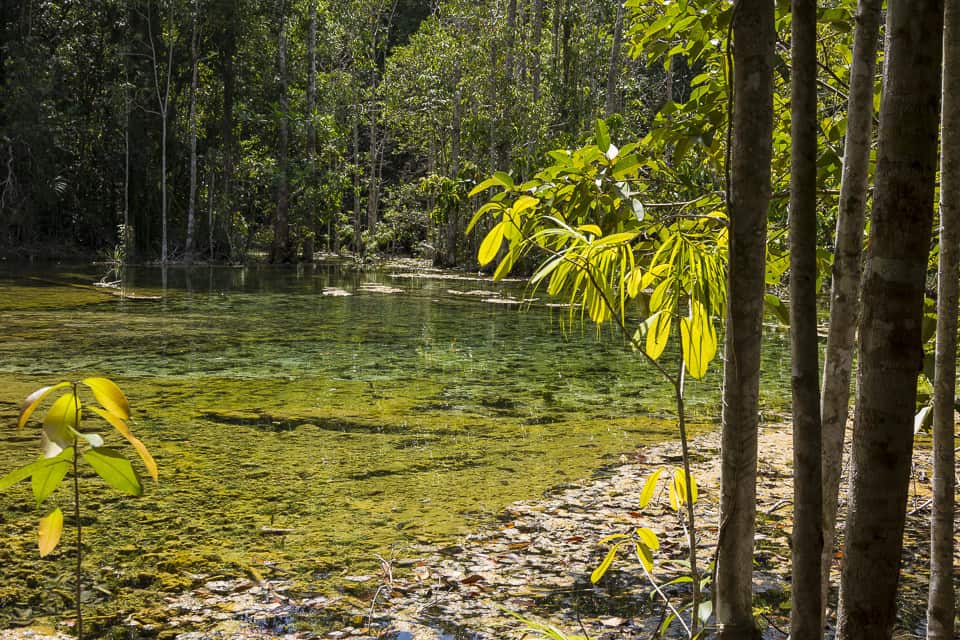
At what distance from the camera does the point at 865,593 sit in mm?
1208

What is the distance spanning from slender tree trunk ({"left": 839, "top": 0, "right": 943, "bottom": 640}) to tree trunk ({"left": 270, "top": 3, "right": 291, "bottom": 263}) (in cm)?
2977

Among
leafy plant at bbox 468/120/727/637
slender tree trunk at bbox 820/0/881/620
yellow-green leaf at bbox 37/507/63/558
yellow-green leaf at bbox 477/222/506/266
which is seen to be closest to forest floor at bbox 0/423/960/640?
slender tree trunk at bbox 820/0/881/620

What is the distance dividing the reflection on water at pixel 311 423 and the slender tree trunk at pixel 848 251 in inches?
88.8

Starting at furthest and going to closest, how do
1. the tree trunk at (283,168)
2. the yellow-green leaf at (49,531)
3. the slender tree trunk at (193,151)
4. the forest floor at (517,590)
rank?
the tree trunk at (283,168)
the slender tree trunk at (193,151)
the forest floor at (517,590)
the yellow-green leaf at (49,531)

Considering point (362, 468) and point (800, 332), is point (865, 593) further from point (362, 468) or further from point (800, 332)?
point (362, 468)

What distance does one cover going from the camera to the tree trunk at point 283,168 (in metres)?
29.4

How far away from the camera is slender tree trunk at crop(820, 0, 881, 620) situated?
179cm

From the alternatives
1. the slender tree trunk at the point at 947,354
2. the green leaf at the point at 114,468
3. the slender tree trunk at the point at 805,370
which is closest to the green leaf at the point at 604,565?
the slender tree trunk at the point at 805,370

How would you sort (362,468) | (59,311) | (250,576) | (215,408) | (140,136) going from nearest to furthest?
(250,576) → (362,468) → (215,408) → (59,311) → (140,136)

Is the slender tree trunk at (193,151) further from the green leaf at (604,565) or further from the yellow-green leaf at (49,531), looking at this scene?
the yellow-green leaf at (49,531)

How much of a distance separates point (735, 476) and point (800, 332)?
1.24ft

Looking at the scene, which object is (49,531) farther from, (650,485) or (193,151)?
(193,151)

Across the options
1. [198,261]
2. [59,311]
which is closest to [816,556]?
[59,311]

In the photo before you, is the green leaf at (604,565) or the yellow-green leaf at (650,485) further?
the yellow-green leaf at (650,485)
